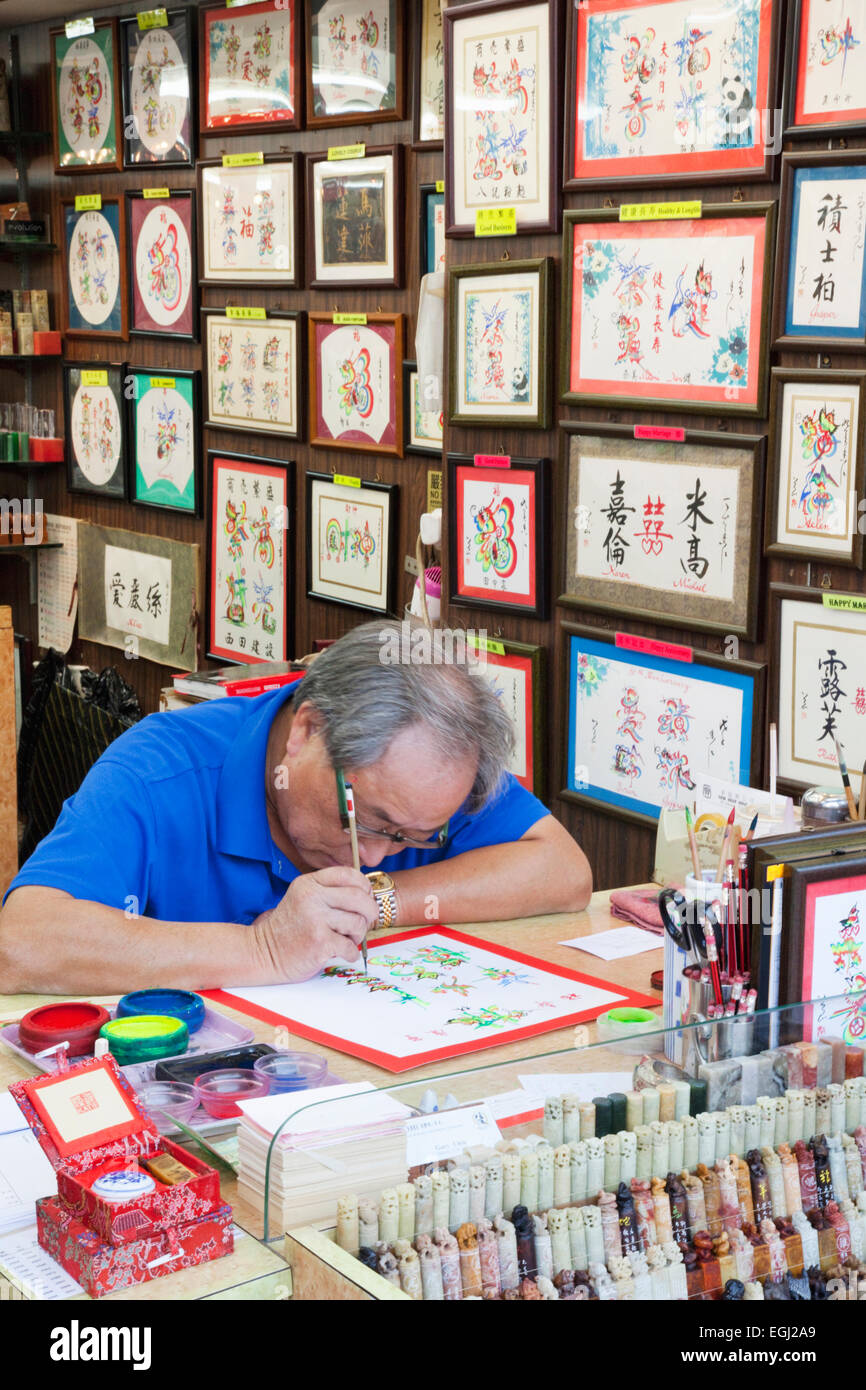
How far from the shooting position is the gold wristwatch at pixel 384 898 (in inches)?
95.4

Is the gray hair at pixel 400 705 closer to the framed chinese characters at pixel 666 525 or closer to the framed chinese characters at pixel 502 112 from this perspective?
the framed chinese characters at pixel 666 525

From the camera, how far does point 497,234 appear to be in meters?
3.62

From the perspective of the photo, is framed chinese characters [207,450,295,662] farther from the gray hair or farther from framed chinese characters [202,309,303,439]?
the gray hair

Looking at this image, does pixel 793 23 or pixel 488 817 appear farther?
pixel 793 23

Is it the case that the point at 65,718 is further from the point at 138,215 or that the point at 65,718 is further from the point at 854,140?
the point at 854,140

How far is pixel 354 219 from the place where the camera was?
15.4 feet

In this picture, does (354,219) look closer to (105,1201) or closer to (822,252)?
(822,252)

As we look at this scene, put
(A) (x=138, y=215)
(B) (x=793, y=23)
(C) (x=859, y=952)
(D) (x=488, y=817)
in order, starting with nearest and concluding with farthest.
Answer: (C) (x=859, y=952), (D) (x=488, y=817), (B) (x=793, y=23), (A) (x=138, y=215)

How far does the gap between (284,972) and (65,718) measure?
9.84ft

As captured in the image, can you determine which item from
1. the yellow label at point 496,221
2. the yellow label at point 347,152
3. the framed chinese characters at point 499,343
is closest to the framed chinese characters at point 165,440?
the yellow label at point 347,152

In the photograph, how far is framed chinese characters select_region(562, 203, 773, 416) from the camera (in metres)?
3.01

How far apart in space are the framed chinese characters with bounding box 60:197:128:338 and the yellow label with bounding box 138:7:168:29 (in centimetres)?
68

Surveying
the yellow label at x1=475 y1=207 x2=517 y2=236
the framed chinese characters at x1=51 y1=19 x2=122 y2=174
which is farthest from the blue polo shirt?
the framed chinese characters at x1=51 y1=19 x2=122 y2=174
